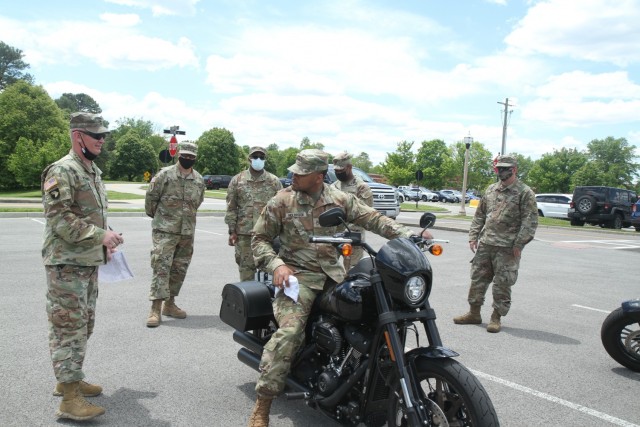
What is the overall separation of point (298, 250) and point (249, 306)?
23.6 inches

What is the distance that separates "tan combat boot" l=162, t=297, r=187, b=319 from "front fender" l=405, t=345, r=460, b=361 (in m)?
3.92

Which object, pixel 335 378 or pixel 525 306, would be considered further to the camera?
pixel 525 306

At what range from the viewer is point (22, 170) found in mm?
33531

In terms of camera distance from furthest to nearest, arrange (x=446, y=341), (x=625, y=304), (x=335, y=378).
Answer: (x=446, y=341) < (x=625, y=304) < (x=335, y=378)

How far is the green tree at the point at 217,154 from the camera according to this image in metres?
80.8

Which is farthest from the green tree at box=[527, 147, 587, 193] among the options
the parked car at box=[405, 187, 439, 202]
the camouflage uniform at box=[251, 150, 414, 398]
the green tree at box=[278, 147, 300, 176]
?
the camouflage uniform at box=[251, 150, 414, 398]

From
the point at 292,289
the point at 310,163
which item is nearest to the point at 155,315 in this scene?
the point at 292,289

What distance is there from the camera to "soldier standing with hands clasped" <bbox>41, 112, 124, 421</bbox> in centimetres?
352

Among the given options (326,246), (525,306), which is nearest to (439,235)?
(525,306)

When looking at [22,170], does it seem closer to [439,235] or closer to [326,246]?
[439,235]

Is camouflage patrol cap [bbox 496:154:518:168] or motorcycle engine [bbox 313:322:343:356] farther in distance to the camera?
camouflage patrol cap [bbox 496:154:518:168]

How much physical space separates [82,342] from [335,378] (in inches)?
72.9

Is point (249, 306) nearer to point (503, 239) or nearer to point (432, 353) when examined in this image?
point (432, 353)

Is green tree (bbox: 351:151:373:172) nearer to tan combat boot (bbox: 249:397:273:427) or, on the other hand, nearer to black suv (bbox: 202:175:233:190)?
black suv (bbox: 202:175:233:190)
